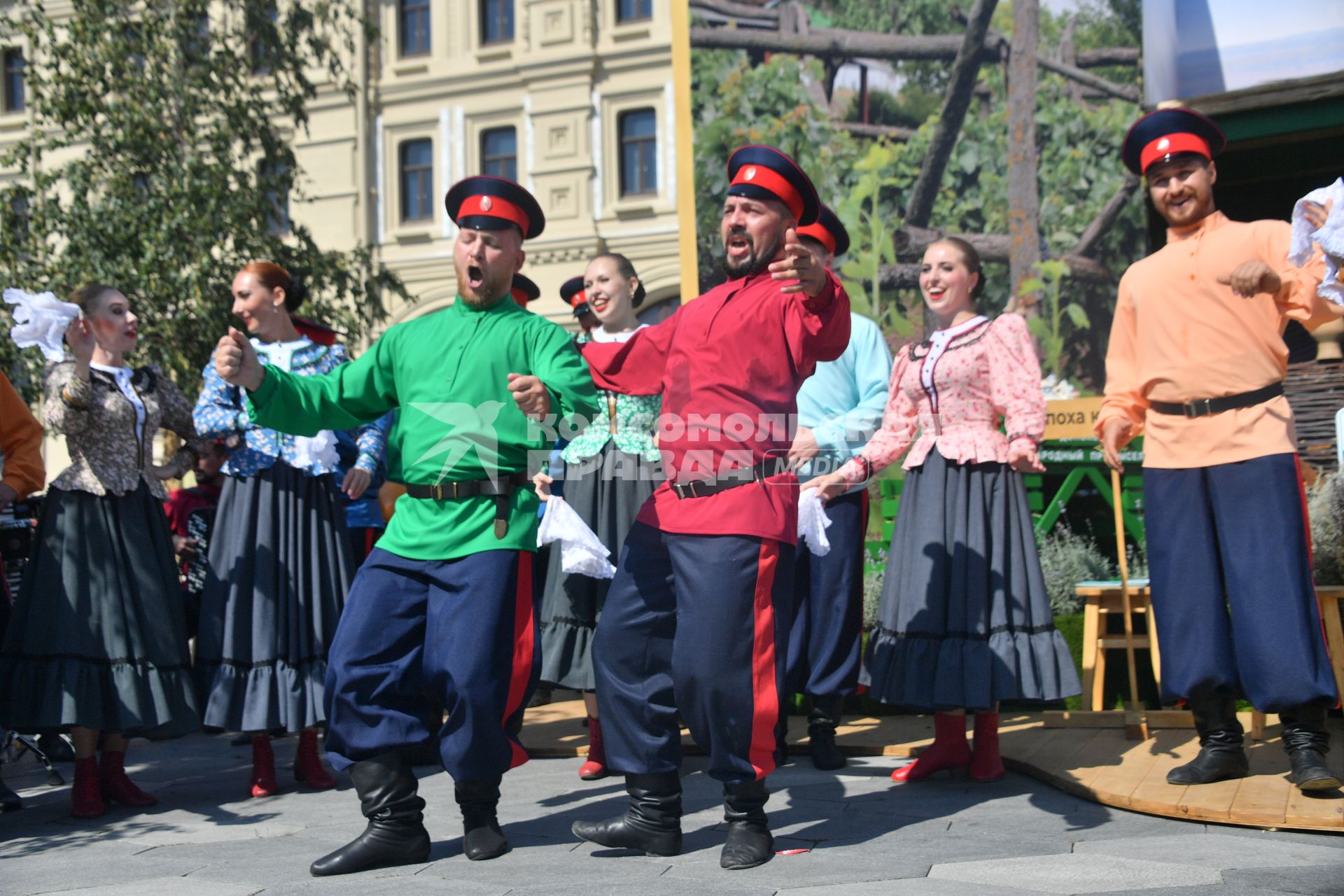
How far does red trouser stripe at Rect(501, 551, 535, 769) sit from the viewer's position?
3910 millimetres

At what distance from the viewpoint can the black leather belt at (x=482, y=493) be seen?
3908 millimetres

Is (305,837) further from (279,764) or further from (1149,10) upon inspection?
(1149,10)

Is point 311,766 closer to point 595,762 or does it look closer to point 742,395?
point 595,762

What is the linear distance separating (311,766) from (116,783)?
0.70 meters

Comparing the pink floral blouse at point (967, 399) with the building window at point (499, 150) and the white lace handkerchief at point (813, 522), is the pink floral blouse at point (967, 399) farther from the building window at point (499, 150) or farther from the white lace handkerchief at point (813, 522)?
the building window at point (499, 150)

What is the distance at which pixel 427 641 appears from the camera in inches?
152

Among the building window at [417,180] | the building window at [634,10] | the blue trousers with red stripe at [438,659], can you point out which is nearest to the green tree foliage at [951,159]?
the blue trousers with red stripe at [438,659]

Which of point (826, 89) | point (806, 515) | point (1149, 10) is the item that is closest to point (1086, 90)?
point (1149, 10)

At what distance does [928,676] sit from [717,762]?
1.33 metres

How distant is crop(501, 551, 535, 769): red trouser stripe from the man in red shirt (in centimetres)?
22

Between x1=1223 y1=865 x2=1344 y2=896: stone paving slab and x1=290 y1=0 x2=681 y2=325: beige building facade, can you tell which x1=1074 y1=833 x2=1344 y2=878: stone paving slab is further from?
x1=290 y1=0 x2=681 y2=325: beige building facade

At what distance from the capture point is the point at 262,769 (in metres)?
5.00

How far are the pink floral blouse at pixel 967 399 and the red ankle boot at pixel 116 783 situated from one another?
2877 millimetres

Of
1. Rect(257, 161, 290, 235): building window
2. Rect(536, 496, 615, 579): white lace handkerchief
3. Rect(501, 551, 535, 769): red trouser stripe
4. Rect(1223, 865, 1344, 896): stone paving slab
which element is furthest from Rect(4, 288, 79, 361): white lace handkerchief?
Rect(257, 161, 290, 235): building window
